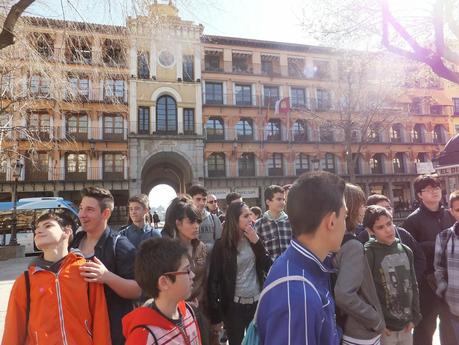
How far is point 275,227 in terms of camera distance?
4.73 meters

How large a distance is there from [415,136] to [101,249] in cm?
4398

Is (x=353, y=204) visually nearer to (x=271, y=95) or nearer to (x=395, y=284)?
(x=395, y=284)

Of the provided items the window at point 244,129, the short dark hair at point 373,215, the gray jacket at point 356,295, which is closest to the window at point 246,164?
the window at point 244,129

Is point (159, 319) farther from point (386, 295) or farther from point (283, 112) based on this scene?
point (283, 112)

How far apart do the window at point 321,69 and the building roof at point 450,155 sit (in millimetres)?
31275

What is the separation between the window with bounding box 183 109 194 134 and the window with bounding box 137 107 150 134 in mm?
3364

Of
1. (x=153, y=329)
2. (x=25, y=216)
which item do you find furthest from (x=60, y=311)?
(x=25, y=216)

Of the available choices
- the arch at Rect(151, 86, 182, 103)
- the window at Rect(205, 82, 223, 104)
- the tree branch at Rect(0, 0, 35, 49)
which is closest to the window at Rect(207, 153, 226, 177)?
the window at Rect(205, 82, 223, 104)

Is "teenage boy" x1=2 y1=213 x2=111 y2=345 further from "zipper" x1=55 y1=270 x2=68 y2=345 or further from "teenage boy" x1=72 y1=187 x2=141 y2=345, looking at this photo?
"teenage boy" x1=72 y1=187 x2=141 y2=345

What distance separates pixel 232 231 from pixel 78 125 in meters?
29.4

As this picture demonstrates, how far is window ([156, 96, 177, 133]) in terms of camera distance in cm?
3098

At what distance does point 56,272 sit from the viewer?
2422mm

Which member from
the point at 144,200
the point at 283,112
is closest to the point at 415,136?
the point at 283,112

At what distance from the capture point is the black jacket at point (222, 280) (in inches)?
152
